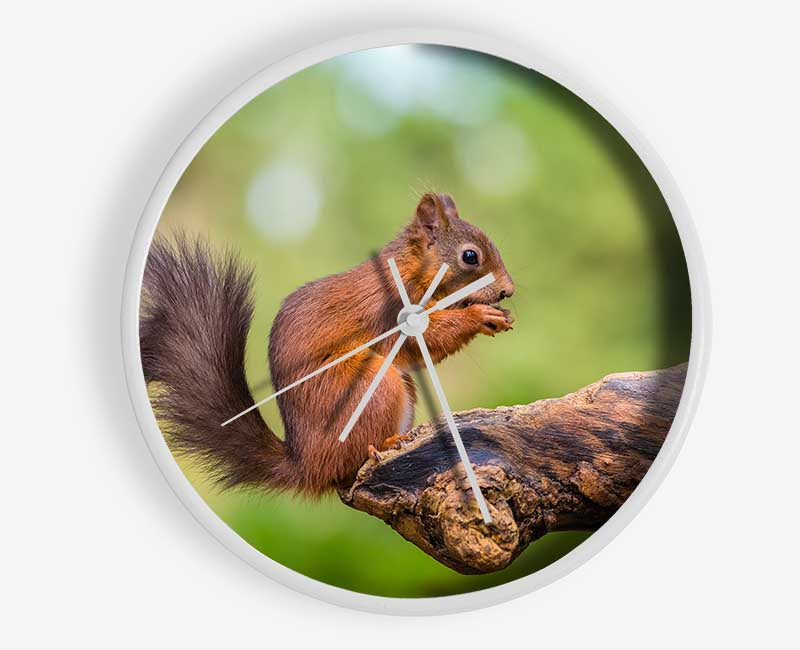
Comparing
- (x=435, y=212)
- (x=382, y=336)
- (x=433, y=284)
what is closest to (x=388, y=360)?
(x=382, y=336)

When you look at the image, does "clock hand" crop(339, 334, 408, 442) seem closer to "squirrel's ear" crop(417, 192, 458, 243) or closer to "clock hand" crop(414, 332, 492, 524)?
"clock hand" crop(414, 332, 492, 524)

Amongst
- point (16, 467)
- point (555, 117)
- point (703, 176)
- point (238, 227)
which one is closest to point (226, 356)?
point (238, 227)

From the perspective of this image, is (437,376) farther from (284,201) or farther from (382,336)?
(284,201)

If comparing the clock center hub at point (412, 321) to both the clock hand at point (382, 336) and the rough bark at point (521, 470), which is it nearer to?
the clock hand at point (382, 336)

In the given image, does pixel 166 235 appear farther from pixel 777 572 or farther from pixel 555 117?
pixel 777 572

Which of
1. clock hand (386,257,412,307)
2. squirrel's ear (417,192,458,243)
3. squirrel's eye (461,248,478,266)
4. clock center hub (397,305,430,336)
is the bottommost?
clock center hub (397,305,430,336)

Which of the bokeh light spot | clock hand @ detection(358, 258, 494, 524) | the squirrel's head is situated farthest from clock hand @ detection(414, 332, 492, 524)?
the bokeh light spot

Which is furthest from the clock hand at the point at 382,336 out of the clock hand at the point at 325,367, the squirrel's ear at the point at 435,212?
the squirrel's ear at the point at 435,212
